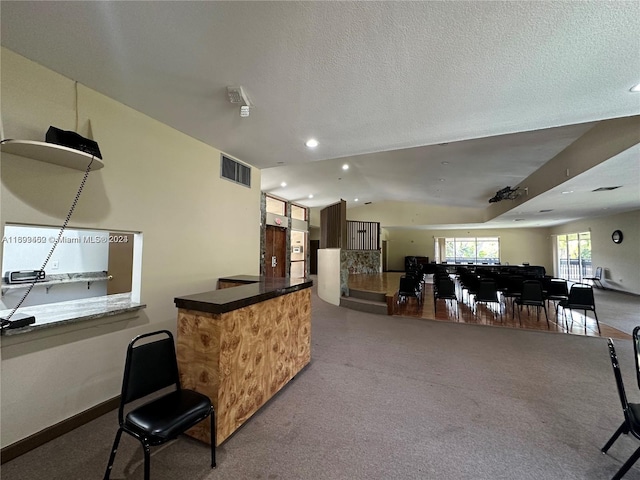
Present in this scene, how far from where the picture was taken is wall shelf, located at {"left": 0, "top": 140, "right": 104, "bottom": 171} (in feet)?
5.09

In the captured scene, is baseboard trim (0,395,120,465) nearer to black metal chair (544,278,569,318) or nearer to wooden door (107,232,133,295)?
wooden door (107,232,133,295)

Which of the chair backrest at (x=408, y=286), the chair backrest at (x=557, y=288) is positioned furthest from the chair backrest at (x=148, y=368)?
the chair backrest at (x=557, y=288)

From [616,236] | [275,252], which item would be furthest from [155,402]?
[616,236]

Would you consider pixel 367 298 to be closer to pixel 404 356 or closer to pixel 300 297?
pixel 404 356

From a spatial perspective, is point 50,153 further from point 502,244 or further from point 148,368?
point 502,244

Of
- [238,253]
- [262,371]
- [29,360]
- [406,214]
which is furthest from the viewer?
[406,214]

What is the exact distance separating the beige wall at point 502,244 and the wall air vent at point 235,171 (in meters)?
12.7

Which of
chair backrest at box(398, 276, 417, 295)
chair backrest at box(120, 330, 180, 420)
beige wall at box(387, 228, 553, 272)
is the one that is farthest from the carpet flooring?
beige wall at box(387, 228, 553, 272)

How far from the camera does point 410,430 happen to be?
191cm

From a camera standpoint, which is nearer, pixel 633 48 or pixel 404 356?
pixel 633 48

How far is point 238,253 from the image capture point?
3.62 metres

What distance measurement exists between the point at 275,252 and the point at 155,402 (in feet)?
24.9

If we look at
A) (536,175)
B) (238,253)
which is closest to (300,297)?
(238,253)

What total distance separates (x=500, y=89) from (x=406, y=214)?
1026cm
